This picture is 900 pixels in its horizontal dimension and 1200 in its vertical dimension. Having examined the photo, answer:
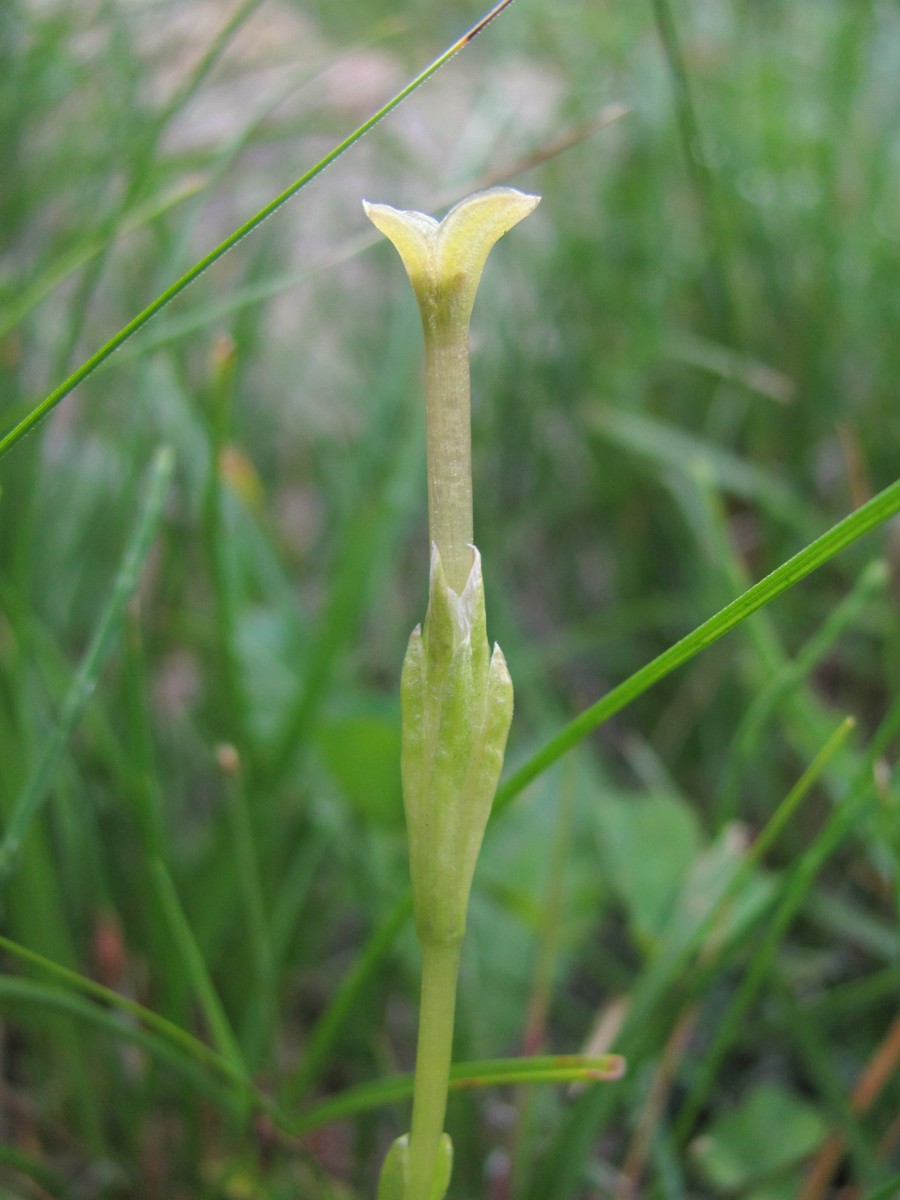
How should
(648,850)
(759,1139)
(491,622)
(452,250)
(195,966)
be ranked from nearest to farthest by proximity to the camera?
(452,250)
(195,966)
(759,1139)
(648,850)
(491,622)

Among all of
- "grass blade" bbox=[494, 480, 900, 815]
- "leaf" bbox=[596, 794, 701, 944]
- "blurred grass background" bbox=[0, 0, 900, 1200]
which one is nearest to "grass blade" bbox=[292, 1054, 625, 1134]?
"blurred grass background" bbox=[0, 0, 900, 1200]

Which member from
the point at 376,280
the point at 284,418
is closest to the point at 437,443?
the point at 284,418

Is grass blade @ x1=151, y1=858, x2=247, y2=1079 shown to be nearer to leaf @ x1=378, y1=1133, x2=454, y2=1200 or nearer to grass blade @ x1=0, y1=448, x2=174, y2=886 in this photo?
grass blade @ x1=0, y1=448, x2=174, y2=886

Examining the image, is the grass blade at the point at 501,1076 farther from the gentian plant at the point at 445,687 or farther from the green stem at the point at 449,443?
the green stem at the point at 449,443

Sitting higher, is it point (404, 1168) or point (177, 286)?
point (177, 286)

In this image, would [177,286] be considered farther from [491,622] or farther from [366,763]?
[491,622]

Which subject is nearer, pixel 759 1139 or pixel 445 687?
pixel 445 687

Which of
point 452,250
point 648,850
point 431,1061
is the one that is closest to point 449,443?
point 452,250

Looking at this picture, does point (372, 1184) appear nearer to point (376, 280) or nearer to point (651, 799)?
point (651, 799)

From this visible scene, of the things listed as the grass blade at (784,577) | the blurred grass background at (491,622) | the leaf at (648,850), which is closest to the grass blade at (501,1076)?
the blurred grass background at (491,622)
